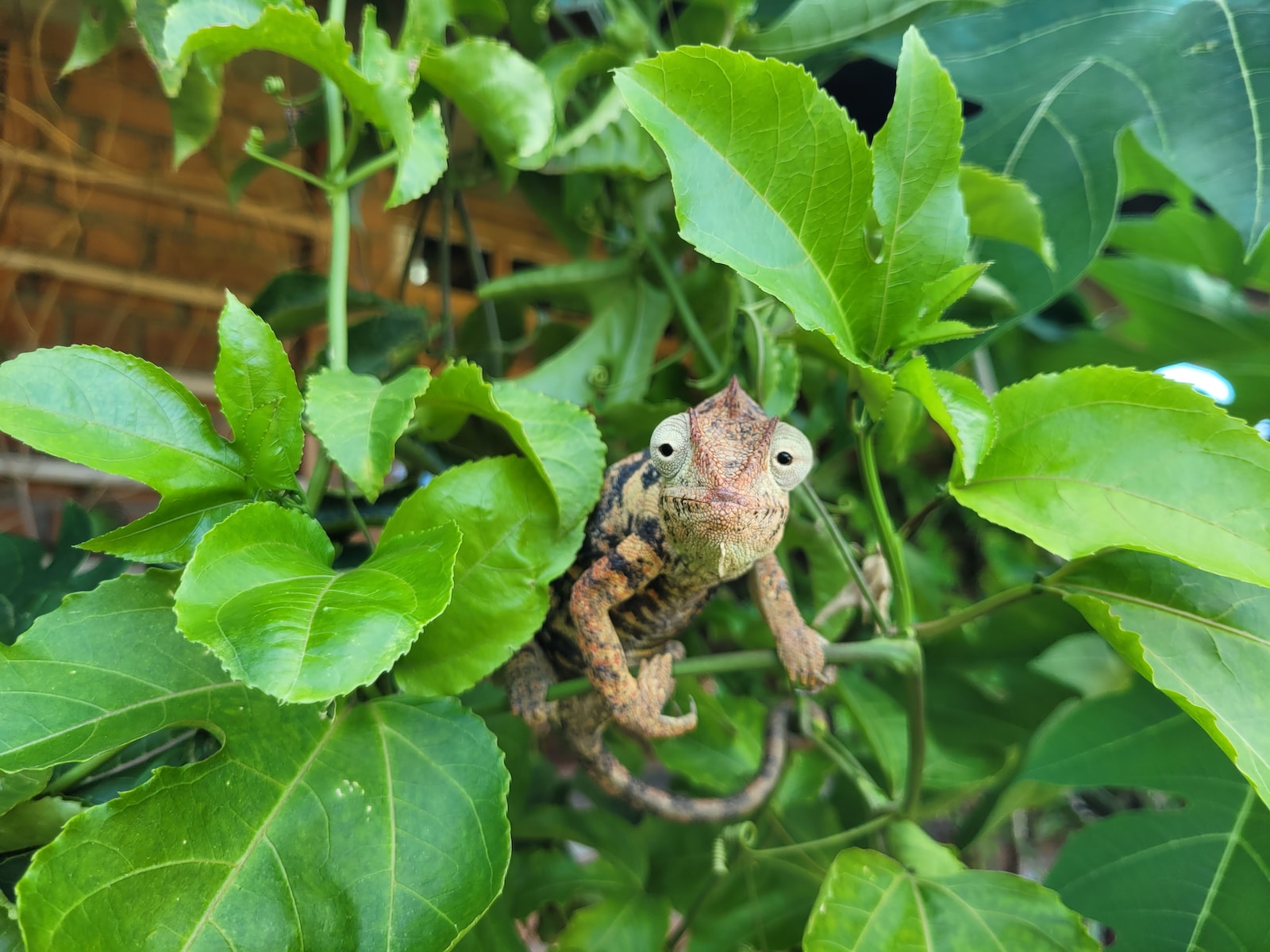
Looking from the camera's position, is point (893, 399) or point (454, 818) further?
point (893, 399)

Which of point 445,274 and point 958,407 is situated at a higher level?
point 958,407

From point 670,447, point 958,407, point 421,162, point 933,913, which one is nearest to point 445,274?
point 421,162

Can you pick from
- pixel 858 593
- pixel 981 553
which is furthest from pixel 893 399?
pixel 981 553

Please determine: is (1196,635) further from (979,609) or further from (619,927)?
(619,927)

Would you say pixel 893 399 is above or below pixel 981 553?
above

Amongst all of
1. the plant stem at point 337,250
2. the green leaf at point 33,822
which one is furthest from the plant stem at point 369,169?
the green leaf at point 33,822

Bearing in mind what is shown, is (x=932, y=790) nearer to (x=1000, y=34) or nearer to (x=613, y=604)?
(x=613, y=604)

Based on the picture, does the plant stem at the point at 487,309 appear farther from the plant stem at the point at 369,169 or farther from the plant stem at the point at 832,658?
the plant stem at the point at 832,658
